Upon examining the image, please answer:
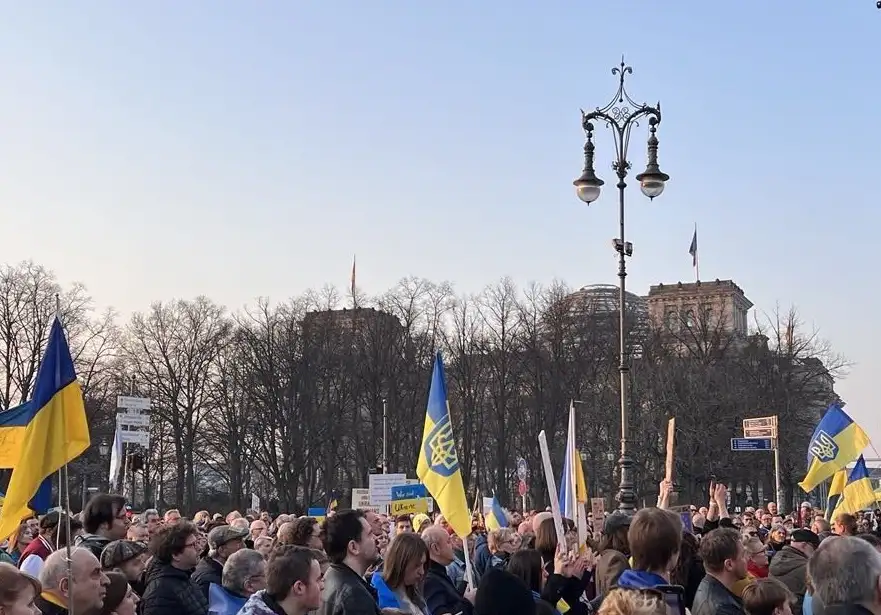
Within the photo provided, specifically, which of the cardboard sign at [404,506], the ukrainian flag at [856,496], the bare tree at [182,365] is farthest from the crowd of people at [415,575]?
the bare tree at [182,365]

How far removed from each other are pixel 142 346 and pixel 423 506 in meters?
39.9

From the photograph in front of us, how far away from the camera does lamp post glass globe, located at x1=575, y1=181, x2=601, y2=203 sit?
17.9 meters

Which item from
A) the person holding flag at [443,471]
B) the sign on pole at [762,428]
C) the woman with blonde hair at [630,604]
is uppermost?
the sign on pole at [762,428]

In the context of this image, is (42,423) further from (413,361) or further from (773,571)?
(413,361)

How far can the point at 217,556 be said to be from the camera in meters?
8.38

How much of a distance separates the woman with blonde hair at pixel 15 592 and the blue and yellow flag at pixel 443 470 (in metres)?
5.29

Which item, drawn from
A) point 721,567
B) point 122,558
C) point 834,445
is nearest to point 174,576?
point 122,558

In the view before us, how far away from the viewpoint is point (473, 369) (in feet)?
187

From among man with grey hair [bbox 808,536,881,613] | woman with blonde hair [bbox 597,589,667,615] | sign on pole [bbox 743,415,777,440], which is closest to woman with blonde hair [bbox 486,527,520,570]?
man with grey hair [bbox 808,536,881,613]

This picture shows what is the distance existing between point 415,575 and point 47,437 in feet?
8.00

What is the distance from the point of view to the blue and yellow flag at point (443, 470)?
31.9ft

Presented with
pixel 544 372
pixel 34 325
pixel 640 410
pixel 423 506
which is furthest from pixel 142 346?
pixel 423 506

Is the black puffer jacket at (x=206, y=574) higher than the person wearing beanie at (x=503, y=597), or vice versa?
the person wearing beanie at (x=503, y=597)

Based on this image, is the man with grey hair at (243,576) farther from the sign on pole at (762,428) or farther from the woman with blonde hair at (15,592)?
the sign on pole at (762,428)
